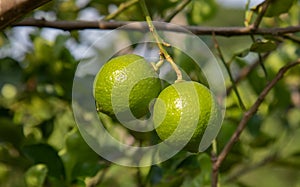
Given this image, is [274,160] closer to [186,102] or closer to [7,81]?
[7,81]

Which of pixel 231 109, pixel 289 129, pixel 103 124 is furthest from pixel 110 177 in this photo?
pixel 289 129

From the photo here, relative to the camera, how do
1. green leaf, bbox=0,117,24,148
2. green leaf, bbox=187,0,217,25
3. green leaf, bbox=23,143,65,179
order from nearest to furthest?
green leaf, bbox=23,143,65,179 → green leaf, bbox=0,117,24,148 → green leaf, bbox=187,0,217,25

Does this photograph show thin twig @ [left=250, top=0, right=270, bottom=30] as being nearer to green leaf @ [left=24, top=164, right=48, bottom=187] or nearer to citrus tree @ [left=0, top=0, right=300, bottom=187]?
citrus tree @ [left=0, top=0, right=300, bottom=187]

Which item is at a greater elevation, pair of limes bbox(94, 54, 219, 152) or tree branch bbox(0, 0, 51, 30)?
tree branch bbox(0, 0, 51, 30)

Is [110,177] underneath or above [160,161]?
underneath

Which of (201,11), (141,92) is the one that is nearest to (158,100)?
(141,92)

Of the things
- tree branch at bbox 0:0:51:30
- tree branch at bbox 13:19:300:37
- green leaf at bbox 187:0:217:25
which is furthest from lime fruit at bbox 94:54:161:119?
green leaf at bbox 187:0:217:25

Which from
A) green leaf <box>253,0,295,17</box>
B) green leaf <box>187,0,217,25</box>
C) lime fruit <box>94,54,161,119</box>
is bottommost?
green leaf <box>187,0,217,25</box>

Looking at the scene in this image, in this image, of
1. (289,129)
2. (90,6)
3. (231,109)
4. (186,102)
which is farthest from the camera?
(289,129)

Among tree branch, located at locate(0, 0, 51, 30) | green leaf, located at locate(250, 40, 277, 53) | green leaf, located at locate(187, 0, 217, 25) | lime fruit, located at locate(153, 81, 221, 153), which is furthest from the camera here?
green leaf, located at locate(187, 0, 217, 25)
